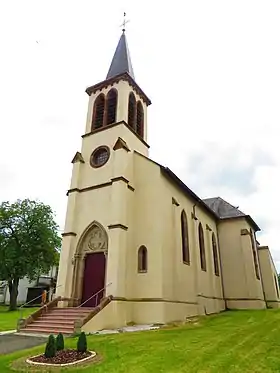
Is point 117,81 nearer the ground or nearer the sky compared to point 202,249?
nearer the sky

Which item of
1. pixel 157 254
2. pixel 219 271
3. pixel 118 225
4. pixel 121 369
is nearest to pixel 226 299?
pixel 219 271

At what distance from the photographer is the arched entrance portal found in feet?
54.7

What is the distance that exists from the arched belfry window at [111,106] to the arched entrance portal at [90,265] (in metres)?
8.06

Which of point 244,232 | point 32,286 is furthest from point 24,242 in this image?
point 244,232

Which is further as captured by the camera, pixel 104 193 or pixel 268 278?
pixel 268 278

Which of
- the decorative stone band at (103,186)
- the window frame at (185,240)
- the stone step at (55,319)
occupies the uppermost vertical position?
the decorative stone band at (103,186)

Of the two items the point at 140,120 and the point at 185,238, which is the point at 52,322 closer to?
the point at 185,238

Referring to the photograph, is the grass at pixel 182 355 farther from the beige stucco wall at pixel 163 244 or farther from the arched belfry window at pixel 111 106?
the arched belfry window at pixel 111 106

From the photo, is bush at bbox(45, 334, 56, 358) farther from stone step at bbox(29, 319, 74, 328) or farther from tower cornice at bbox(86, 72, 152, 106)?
tower cornice at bbox(86, 72, 152, 106)

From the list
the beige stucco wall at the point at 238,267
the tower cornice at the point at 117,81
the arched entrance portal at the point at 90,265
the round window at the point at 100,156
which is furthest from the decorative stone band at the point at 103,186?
the beige stucco wall at the point at 238,267

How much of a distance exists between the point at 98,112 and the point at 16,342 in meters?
16.4

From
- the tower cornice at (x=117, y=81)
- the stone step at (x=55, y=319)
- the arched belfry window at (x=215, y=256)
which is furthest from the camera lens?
the arched belfry window at (x=215, y=256)

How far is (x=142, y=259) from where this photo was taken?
639 inches

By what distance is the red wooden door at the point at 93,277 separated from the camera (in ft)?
54.2
